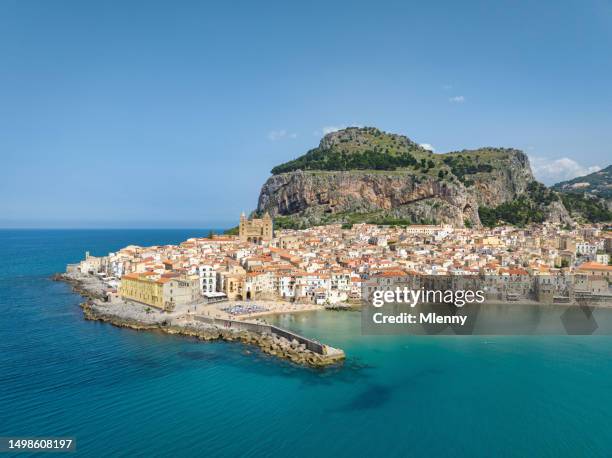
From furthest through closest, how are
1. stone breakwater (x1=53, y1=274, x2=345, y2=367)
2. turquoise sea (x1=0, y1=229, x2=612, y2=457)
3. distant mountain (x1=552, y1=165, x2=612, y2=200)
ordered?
distant mountain (x1=552, y1=165, x2=612, y2=200), stone breakwater (x1=53, y1=274, x2=345, y2=367), turquoise sea (x1=0, y1=229, x2=612, y2=457)

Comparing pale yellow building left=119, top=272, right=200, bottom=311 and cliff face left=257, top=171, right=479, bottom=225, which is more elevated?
cliff face left=257, top=171, right=479, bottom=225

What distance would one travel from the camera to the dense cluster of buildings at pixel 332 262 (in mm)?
32875

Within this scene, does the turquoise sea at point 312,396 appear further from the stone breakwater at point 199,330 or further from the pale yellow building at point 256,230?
the pale yellow building at point 256,230

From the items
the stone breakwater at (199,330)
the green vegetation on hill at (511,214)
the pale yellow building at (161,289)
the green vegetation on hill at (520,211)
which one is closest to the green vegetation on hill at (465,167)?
the green vegetation on hill at (511,214)

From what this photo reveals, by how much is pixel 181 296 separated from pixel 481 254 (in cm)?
3088

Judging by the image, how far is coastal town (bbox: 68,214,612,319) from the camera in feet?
102

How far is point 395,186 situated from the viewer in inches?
2936

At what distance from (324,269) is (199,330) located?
14.2 metres

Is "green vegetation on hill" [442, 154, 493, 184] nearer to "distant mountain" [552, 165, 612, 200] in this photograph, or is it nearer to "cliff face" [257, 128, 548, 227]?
"cliff face" [257, 128, 548, 227]

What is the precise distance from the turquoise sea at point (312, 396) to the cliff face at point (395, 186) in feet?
157

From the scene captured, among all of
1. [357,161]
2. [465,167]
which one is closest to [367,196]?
[357,161]

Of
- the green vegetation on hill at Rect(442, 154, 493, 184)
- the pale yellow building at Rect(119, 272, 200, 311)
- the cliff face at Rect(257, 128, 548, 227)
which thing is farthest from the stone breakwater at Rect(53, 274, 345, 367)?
the green vegetation on hill at Rect(442, 154, 493, 184)

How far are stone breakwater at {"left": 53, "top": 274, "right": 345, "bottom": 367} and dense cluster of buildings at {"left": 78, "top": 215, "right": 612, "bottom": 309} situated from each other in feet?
6.49

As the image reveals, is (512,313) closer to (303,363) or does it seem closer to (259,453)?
(303,363)
